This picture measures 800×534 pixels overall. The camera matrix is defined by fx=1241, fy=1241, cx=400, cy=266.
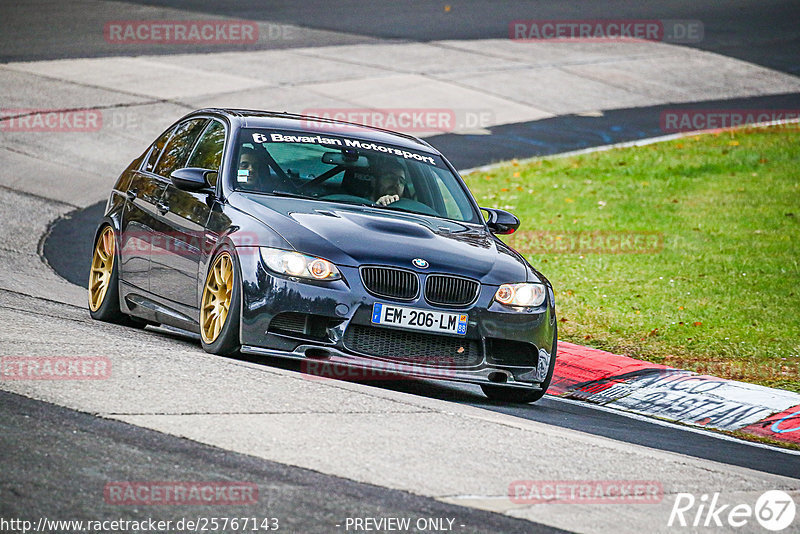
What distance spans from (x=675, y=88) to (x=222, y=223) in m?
21.8

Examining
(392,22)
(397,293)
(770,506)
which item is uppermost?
(392,22)

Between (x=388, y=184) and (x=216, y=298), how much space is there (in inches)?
63.9

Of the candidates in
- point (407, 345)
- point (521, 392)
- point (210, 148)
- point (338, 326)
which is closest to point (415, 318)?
point (407, 345)

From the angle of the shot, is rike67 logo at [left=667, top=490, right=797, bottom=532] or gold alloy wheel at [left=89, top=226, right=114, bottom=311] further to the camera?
gold alloy wheel at [left=89, top=226, right=114, bottom=311]

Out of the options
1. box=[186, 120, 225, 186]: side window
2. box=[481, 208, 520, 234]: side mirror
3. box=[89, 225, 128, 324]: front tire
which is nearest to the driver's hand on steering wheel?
box=[481, 208, 520, 234]: side mirror

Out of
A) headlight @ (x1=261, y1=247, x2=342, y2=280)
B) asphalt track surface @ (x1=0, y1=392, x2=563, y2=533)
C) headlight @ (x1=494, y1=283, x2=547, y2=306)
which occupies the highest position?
headlight @ (x1=261, y1=247, x2=342, y2=280)

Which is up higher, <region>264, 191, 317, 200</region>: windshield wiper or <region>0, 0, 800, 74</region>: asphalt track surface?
<region>0, 0, 800, 74</region>: asphalt track surface

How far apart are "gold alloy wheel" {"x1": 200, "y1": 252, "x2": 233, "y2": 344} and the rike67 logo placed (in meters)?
3.14

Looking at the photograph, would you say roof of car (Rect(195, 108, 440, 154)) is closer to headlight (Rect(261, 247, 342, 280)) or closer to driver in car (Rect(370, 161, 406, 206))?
driver in car (Rect(370, 161, 406, 206))

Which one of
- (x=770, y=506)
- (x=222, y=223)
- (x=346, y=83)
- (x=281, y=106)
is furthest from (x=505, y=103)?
(x=770, y=506)

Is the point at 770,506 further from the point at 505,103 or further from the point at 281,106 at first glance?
the point at 505,103

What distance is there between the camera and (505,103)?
81.0 ft

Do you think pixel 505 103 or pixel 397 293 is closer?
pixel 397 293

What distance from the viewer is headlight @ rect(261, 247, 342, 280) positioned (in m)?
7.26
